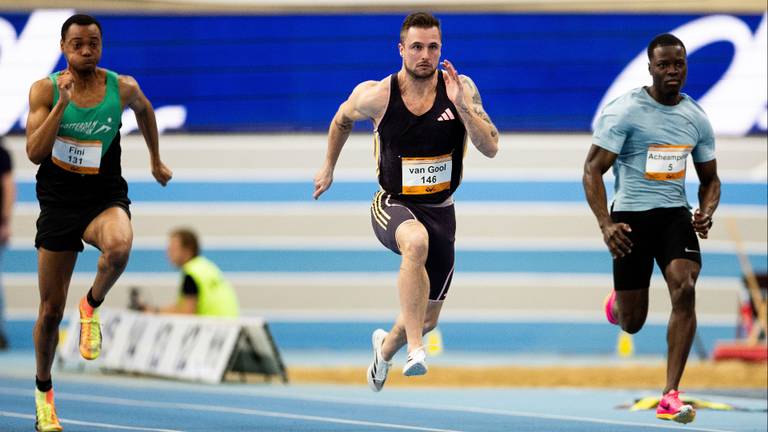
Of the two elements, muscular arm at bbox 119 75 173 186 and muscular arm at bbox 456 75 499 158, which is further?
muscular arm at bbox 119 75 173 186

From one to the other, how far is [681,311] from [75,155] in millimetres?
4002

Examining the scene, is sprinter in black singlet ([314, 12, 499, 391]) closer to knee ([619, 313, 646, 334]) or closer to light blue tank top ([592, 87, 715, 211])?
light blue tank top ([592, 87, 715, 211])

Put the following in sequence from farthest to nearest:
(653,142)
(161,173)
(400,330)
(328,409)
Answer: (328,409), (161,173), (653,142), (400,330)

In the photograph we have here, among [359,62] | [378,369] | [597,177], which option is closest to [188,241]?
[359,62]

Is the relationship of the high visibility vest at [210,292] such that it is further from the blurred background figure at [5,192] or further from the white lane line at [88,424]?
the blurred background figure at [5,192]

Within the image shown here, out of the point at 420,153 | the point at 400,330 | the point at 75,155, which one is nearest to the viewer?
the point at 420,153

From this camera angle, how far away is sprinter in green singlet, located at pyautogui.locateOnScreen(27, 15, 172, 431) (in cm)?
870

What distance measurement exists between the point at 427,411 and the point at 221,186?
7988 millimetres

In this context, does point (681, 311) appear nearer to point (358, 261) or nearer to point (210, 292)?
point (210, 292)

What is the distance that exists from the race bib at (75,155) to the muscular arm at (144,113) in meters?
0.42

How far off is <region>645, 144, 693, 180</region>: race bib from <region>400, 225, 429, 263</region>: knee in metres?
1.74

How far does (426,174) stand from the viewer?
28.9 ft

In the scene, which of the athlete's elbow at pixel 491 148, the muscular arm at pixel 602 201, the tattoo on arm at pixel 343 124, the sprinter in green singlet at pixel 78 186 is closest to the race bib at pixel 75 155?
the sprinter in green singlet at pixel 78 186

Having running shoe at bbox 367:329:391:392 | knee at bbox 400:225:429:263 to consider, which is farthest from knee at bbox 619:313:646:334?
knee at bbox 400:225:429:263
